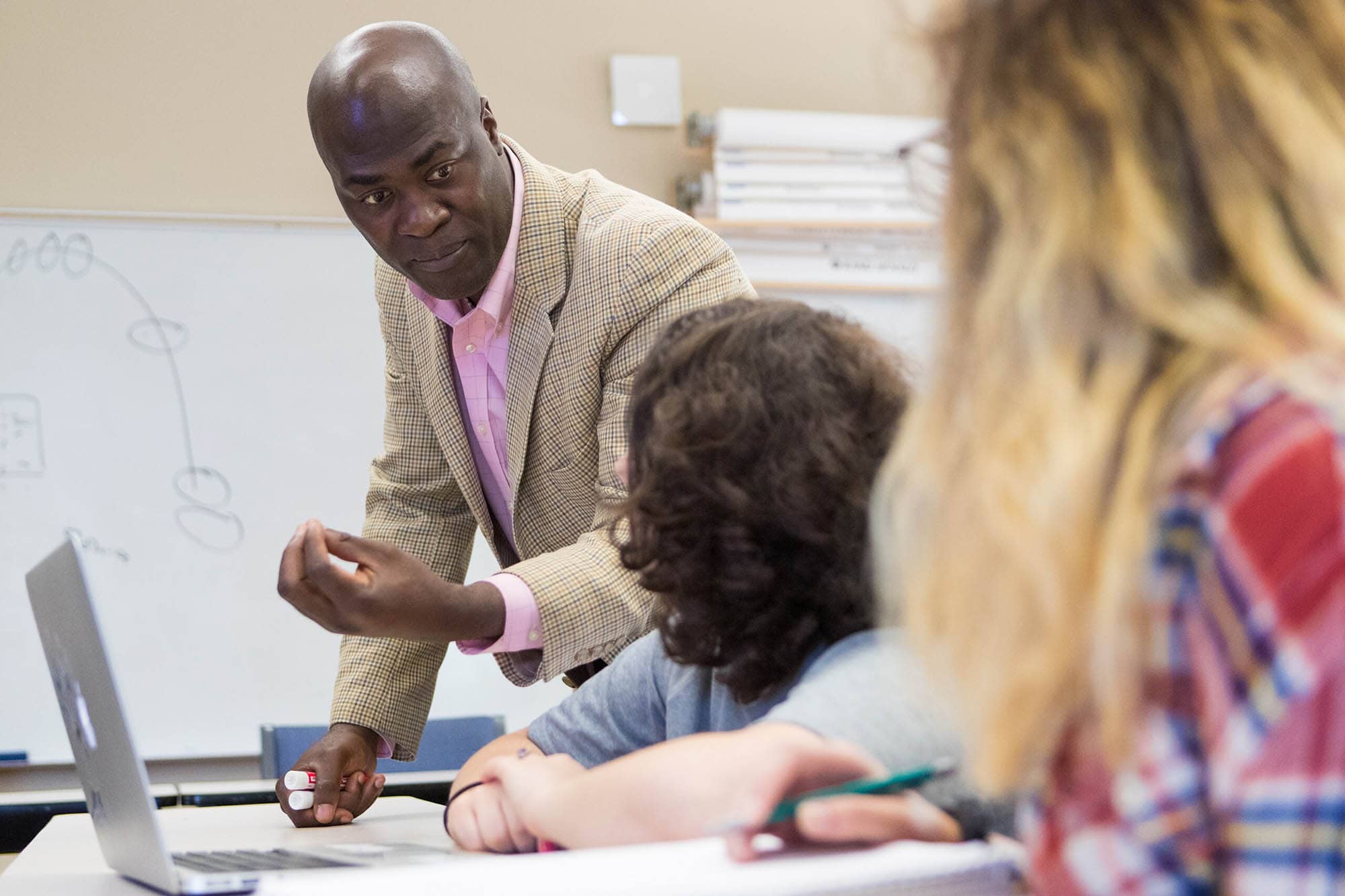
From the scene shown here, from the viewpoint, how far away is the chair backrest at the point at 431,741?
250 centimetres

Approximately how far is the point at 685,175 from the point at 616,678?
8.00 feet

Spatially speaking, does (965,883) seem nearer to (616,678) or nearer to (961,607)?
(961,607)

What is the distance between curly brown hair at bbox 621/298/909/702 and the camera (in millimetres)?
915

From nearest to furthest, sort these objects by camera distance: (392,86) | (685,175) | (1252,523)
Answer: (1252,523)
(392,86)
(685,175)

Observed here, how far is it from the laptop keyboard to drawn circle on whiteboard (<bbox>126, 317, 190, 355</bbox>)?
2.18 m

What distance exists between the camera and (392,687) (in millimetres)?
1632

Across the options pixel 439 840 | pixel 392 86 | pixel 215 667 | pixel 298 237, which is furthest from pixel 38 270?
A: pixel 439 840

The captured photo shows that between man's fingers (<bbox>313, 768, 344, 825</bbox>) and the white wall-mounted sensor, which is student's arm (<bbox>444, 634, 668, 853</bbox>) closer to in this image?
man's fingers (<bbox>313, 768, 344, 825</bbox>)

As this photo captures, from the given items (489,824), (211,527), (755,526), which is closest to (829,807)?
(755,526)

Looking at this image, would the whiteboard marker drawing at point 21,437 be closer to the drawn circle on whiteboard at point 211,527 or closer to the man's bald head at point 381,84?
the drawn circle on whiteboard at point 211,527

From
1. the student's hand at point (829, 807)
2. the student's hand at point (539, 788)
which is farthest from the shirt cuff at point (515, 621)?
the student's hand at point (829, 807)

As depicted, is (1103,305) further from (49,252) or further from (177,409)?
(49,252)

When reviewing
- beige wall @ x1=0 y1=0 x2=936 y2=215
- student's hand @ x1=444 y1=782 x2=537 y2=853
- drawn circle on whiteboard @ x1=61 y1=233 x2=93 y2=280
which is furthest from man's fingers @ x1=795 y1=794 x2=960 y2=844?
drawn circle on whiteboard @ x1=61 y1=233 x2=93 y2=280

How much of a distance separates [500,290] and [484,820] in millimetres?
875
